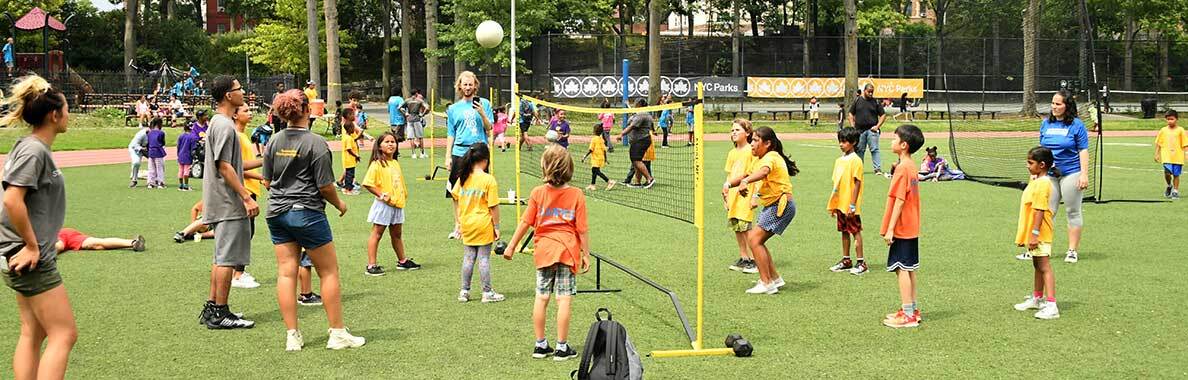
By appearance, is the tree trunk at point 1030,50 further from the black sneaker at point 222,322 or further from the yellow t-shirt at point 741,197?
the black sneaker at point 222,322

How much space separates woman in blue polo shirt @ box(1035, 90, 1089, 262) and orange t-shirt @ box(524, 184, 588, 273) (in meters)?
6.03

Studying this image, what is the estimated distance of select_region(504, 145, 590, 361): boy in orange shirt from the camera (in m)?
7.12

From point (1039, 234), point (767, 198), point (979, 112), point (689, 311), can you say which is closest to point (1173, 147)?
point (1039, 234)

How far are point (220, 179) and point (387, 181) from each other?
2.62 metres

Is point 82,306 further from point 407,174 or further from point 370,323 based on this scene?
point 407,174

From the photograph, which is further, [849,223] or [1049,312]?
[849,223]

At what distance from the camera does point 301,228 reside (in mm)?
7277

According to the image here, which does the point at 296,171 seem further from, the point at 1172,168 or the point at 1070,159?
the point at 1172,168

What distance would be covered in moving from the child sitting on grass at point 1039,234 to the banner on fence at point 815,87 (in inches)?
1559

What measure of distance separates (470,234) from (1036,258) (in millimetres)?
4396

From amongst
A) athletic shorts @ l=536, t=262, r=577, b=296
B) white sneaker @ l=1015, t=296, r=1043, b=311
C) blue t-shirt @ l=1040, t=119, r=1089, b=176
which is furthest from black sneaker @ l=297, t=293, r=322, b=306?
blue t-shirt @ l=1040, t=119, r=1089, b=176

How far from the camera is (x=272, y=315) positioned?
8.70 meters

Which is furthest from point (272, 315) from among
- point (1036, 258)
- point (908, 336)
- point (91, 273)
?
point (1036, 258)

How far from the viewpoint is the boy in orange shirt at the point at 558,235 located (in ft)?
23.4
